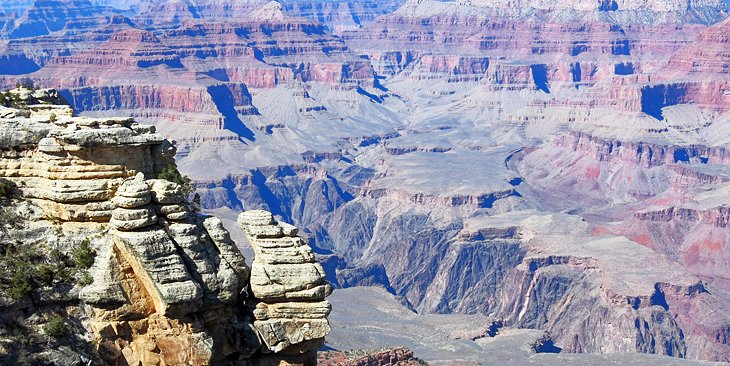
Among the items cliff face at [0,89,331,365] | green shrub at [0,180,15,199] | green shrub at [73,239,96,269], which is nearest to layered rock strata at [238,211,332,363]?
cliff face at [0,89,331,365]

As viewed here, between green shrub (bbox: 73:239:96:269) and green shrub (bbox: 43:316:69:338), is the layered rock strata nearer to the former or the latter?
green shrub (bbox: 73:239:96:269)

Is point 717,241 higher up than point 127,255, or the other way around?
point 127,255

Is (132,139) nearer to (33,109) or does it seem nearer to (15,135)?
(15,135)

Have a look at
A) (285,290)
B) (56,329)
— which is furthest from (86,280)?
(285,290)

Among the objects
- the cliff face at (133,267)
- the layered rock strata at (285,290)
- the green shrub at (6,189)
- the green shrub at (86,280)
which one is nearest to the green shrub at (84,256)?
the cliff face at (133,267)

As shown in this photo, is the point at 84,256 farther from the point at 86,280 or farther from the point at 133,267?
the point at 133,267

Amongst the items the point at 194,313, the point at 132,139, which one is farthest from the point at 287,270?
the point at 132,139
